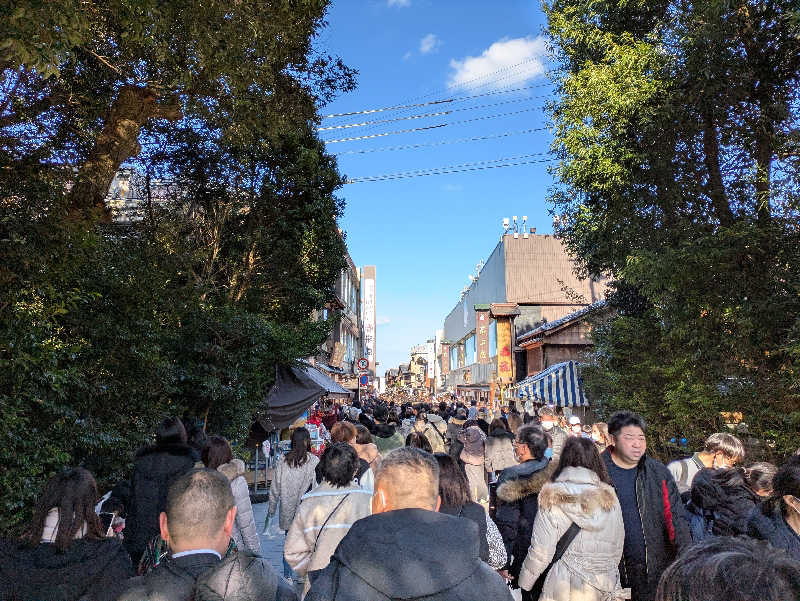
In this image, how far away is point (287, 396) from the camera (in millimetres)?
14875

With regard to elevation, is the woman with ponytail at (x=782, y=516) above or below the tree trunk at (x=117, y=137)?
below

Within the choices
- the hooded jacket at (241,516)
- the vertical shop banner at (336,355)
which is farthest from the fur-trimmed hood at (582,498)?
the vertical shop banner at (336,355)

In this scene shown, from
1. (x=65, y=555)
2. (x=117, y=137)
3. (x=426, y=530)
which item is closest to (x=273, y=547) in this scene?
(x=117, y=137)

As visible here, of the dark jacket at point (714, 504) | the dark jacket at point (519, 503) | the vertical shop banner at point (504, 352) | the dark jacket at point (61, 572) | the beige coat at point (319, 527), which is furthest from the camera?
the vertical shop banner at point (504, 352)

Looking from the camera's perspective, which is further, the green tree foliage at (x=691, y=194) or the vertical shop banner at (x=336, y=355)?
the vertical shop banner at (x=336, y=355)

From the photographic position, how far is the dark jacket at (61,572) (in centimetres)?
263

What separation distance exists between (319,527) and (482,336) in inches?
1435

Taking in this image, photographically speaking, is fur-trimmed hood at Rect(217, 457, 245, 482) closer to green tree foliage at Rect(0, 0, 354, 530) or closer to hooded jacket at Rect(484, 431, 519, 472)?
green tree foliage at Rect(0, 0, 354, 530)

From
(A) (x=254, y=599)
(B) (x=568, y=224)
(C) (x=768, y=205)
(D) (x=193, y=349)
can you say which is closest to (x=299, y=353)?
(D) (x=193, y=349)

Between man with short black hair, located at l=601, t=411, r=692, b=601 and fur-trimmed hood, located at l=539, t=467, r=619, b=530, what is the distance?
61 centimetres

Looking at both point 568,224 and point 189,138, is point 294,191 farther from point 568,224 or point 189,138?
point 568,224

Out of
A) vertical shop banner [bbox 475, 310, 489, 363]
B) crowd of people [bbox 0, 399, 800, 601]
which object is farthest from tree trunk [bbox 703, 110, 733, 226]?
vertical shop banner [bbox 475, 310, 489, 363]

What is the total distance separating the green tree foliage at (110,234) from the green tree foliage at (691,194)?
566 cm

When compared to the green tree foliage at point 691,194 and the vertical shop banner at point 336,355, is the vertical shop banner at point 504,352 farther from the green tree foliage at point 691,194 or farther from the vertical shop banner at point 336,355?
the green tree foliage at point 691,194
